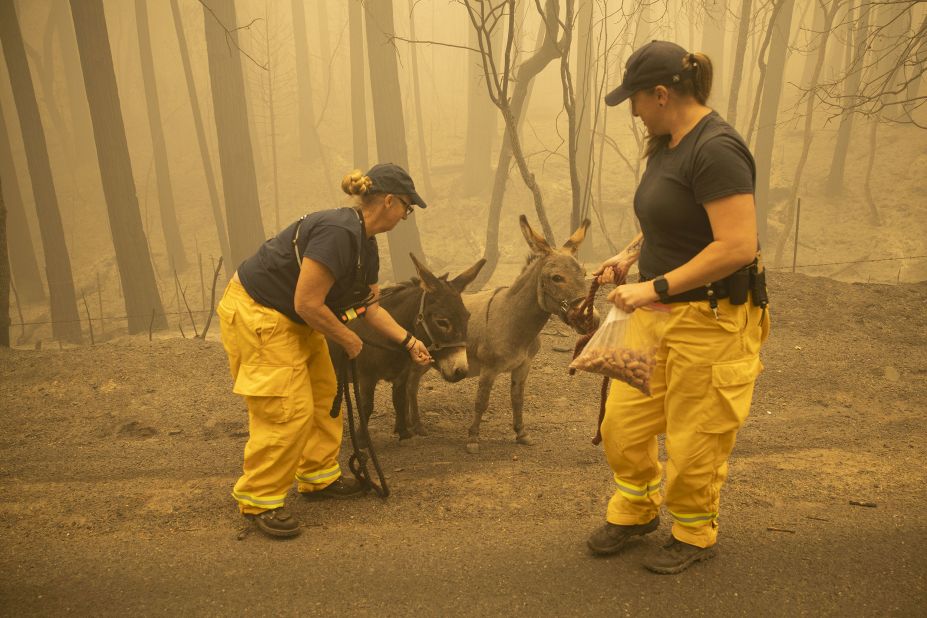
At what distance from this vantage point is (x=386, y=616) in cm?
346

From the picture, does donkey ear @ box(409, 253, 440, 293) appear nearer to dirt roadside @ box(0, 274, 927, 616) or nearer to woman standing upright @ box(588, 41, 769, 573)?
dirt roadside @ box(0, 274, 927, 616)

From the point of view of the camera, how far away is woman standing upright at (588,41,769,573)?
9.73 ft

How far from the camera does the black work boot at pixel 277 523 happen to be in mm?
4234

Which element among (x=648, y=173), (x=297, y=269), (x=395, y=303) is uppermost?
(x=648, y=173)

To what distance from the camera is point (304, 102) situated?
1250 inches

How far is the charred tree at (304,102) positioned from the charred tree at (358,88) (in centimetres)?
655

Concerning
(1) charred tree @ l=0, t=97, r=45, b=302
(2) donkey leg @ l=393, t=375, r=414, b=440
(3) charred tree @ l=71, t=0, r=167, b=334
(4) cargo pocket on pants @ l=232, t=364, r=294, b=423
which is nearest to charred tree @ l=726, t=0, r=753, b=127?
(2) donkey leg @ l=393, t=375, r=414, b=440

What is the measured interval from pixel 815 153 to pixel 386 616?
1058 inches

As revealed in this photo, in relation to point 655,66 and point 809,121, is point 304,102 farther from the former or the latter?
point 655,66

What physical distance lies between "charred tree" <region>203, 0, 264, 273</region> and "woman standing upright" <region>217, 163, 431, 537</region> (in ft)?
42.5

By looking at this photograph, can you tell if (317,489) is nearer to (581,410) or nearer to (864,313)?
(581,410)

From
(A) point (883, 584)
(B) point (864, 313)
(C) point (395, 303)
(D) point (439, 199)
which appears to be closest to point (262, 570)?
(C) point (395, 303)

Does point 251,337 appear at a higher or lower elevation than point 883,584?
higher

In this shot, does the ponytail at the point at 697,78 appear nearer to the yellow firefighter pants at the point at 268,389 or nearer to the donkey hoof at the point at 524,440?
the yellow firefighter pants at the point at 268,389
